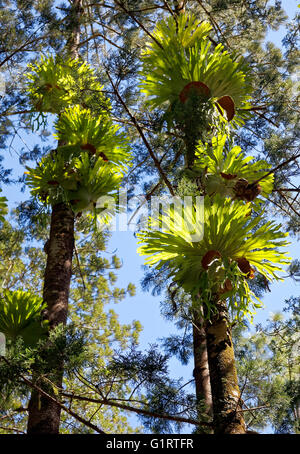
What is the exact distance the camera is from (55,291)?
278cm

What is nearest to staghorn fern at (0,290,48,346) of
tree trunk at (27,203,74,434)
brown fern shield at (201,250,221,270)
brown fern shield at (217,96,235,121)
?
tree trunk at (27,203,74,434)

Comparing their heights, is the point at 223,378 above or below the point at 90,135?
below

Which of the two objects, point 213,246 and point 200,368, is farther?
point 200,368

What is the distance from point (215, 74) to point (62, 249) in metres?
1.36

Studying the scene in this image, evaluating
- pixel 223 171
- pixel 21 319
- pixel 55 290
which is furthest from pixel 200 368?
pixel 223 171

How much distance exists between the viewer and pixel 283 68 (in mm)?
5078

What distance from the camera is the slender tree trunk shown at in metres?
2.33

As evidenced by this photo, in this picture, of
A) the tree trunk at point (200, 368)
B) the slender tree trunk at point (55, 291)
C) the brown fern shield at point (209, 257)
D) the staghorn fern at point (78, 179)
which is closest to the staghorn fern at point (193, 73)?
the staghorn fern at point (78, 179)

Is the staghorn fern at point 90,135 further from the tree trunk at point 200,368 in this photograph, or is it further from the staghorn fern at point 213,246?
the tree trunk at point 200,368

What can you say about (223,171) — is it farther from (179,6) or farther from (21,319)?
(179,6)

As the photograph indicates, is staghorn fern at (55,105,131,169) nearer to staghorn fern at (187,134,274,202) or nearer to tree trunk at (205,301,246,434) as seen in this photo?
staghorn fern at (187,134,274,202)

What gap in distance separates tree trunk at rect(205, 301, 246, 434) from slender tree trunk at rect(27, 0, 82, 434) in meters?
0.69

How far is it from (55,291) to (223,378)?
1.29 m
